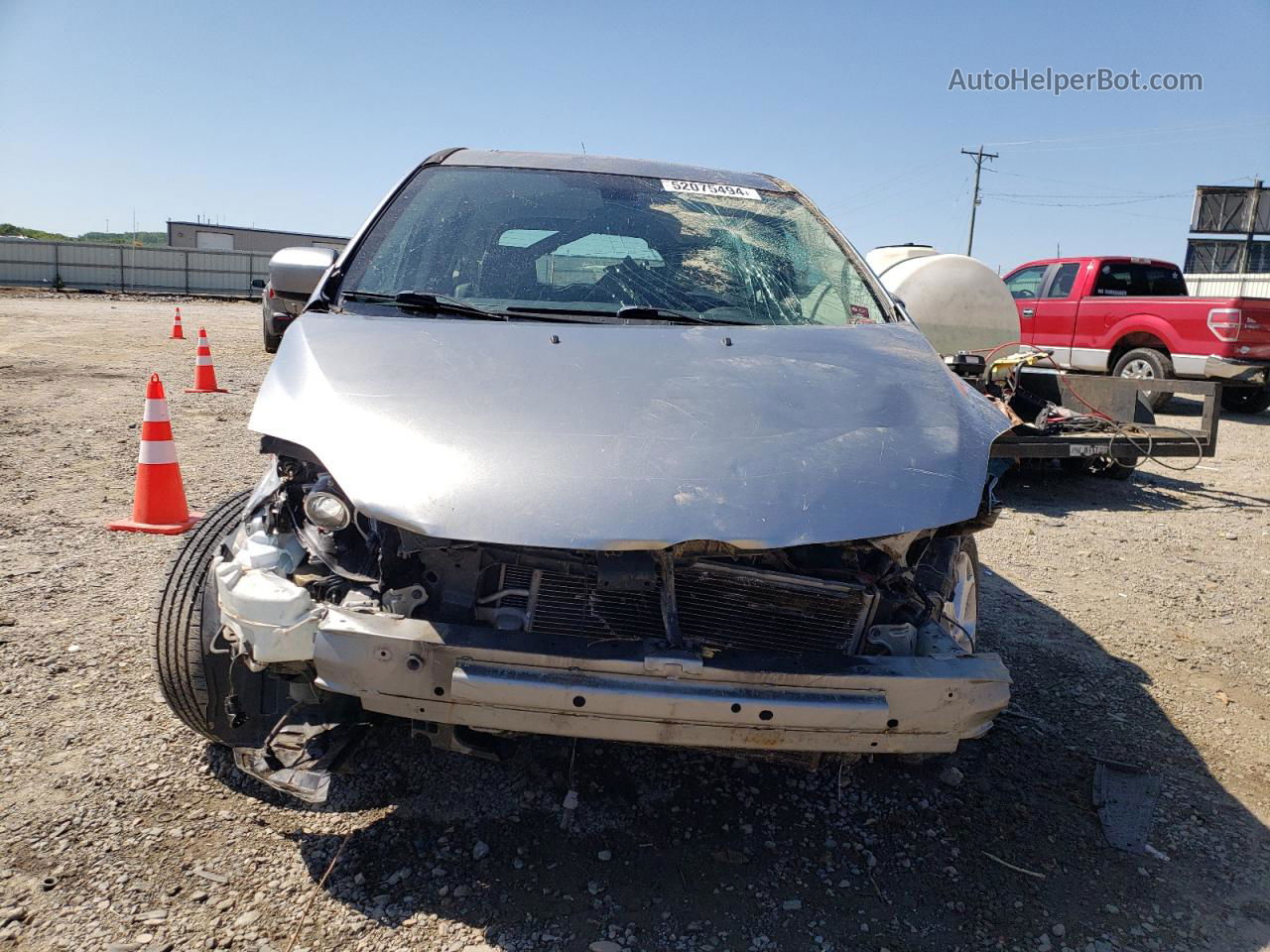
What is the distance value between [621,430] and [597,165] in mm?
1844

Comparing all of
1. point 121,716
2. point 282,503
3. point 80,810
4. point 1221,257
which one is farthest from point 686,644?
point 1221,257

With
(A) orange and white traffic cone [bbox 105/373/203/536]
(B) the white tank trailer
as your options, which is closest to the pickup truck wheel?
(A) orange and white traffic cone [bbox 105/373/203/536]

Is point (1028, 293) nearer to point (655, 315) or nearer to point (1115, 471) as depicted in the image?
point (1115, 471)

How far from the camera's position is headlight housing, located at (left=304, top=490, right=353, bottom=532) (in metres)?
2.13

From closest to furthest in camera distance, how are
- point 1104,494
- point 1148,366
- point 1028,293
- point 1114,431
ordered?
point 1114,431
point 1104,494
point 1148,366
point 1028,293

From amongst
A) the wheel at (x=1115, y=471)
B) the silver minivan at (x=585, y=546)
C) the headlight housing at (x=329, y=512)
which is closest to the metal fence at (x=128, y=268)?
the wheel at (x=1115, y=471)

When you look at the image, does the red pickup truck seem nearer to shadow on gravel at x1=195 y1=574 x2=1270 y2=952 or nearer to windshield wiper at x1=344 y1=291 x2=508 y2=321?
shadow on gravel at x1=195 y1=574 x2=1270 y2=952

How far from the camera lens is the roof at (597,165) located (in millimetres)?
3492

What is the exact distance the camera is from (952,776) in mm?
2777

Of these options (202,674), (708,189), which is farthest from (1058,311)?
(202,674)

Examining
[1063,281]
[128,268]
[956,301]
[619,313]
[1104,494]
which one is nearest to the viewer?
[619,313]

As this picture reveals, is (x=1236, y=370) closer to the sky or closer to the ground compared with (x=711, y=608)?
closer to the sky

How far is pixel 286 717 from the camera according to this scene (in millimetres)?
2201

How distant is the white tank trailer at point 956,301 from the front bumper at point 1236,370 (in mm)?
4074
